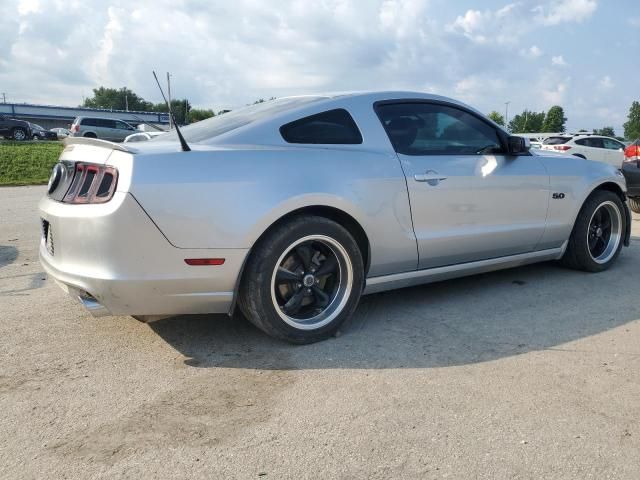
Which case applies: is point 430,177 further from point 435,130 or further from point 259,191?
point 259,191

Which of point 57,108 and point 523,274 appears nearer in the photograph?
point 523,274

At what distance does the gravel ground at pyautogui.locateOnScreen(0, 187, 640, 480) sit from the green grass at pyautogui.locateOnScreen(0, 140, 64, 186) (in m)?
11.9

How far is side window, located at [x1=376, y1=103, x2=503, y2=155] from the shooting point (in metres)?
4.01

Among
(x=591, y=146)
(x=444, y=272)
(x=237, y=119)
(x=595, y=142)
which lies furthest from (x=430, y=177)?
(x=595, y=142)

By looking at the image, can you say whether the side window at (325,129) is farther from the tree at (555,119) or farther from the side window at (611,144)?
the tree at (555,119)

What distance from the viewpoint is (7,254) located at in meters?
5.95

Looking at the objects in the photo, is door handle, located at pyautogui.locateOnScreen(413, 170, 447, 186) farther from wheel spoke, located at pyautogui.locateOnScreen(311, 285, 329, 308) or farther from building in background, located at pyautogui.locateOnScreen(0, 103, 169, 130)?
building in background, located at pyautogui.locateOnScreen(0, 103, 169, 130)

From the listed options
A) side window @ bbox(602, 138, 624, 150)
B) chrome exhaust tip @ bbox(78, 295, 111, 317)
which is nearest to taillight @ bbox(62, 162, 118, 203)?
chrome exhaust tip @ bbox(78, 295, 111, 317)

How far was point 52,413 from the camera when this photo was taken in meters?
2.69

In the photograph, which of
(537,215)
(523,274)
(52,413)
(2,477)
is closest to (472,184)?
(537,215)

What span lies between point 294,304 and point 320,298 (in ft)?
0.64

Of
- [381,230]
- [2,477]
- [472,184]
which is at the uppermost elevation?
[472,184]

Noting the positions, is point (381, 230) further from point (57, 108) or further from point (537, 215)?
point (57, 108)

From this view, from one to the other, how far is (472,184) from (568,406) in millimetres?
1850
